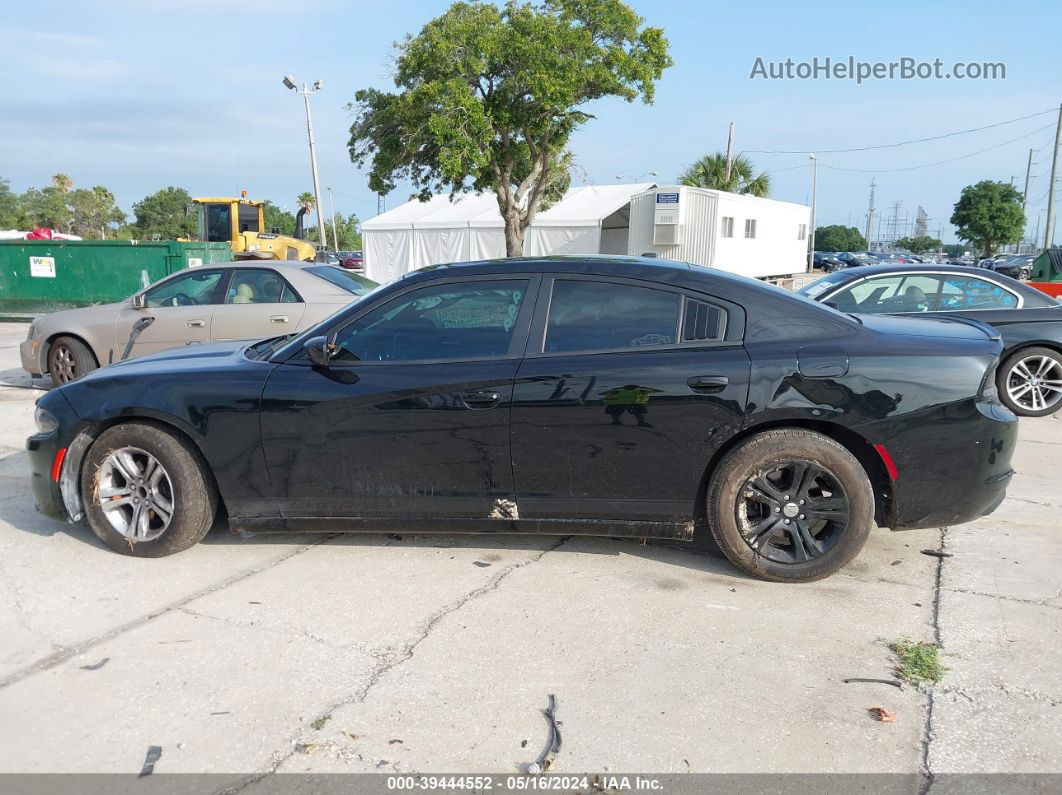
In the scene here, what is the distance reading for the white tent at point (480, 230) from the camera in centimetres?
2934

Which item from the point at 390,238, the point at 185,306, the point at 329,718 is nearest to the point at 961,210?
the point at 390,238

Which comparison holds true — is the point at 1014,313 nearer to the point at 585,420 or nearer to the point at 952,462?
the point at 952,462

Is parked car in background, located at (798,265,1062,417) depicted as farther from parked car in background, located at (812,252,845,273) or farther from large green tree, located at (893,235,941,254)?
large green tree, located at (893,235,941,254)

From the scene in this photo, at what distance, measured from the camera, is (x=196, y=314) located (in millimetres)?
8750

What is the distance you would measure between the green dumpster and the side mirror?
1249 cm

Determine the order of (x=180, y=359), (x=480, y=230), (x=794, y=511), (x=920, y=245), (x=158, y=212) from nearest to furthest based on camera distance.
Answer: (x=794, y=511) → (x=180, y=359) → (x=480, y=230) → (x=158, y=212) → (x=920, y=245)

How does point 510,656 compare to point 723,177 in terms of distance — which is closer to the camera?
point 510,656

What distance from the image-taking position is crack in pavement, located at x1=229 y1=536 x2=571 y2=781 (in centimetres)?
263

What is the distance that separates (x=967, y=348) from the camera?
154 inches

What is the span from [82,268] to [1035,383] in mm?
15973

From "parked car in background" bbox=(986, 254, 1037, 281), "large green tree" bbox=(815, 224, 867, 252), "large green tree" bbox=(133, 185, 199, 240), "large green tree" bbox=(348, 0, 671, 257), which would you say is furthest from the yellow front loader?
"large green tree" bbox=(815, 224, 867, 252)

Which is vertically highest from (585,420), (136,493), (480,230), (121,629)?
(480,230)

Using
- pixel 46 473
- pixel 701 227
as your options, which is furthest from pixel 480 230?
pixel 46 473

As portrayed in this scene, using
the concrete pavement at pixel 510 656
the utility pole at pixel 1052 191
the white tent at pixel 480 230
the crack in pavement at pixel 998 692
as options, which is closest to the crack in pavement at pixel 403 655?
the concrete pavement at pixel 510 656
